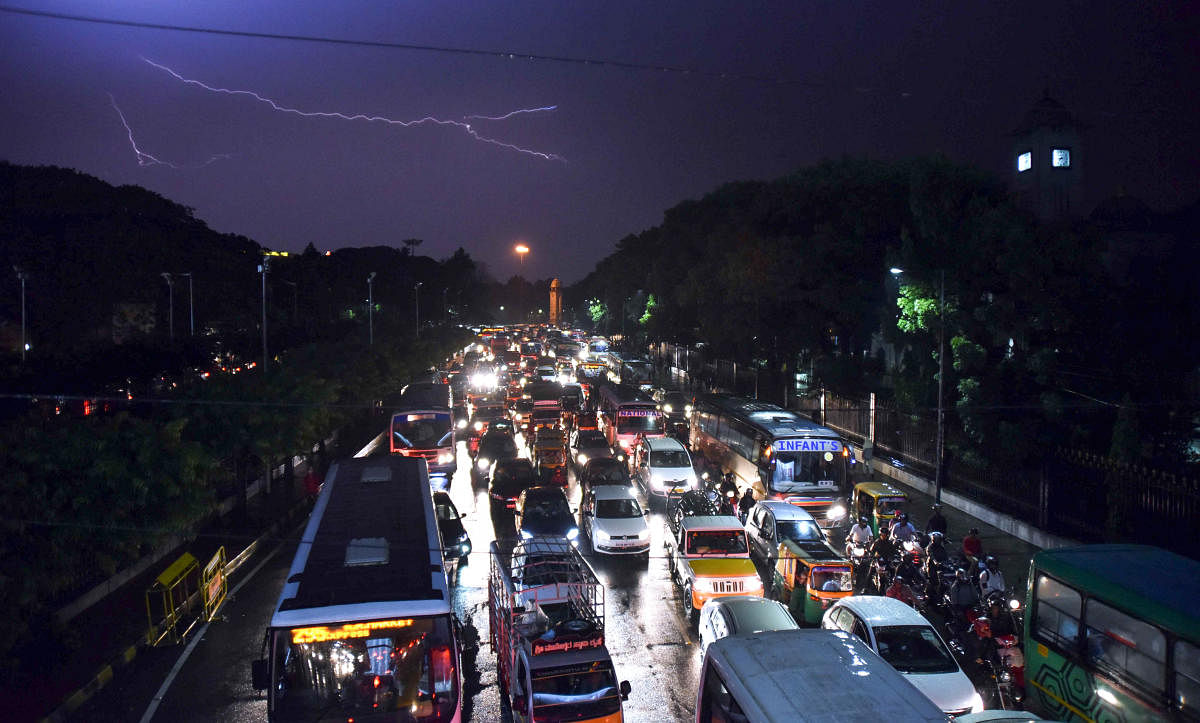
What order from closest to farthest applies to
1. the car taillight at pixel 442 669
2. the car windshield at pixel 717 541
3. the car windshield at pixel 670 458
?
1. the car taillight at pixel 442 669
2. the car windshield at pixel 717 541
3. the car windshield at pixel 670 458

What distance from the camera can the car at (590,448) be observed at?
26859 mm

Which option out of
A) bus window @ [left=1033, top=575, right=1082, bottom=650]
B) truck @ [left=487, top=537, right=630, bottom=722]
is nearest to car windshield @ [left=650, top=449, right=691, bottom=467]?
truck @ [left=487, top=537, right=630, bottom=722]

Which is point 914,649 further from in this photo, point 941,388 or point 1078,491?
point 941,388

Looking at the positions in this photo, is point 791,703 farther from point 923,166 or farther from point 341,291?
point 341,291

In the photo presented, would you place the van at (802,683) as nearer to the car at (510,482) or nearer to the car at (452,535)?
the car at (452,535)

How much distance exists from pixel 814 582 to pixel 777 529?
2327 mm

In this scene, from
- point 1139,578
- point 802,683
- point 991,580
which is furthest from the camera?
point 991,580

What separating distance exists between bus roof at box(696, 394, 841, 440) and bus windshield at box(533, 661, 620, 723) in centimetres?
1357

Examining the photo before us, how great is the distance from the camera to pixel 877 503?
19.2 metres

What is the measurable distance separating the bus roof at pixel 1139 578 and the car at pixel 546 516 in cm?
949

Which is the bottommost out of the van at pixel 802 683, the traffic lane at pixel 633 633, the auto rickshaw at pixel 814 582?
A: the traffic lane at pixel 633 633

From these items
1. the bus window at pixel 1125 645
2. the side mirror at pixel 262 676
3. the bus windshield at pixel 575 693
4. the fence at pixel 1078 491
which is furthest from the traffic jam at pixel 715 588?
the side mirror at pixel 262 676

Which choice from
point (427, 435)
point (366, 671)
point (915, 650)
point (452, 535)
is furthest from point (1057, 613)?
point (427, 435)

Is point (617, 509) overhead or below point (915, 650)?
overhead
